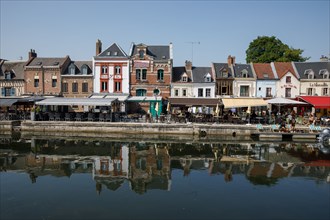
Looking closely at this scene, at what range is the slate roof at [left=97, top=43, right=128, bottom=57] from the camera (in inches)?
1364

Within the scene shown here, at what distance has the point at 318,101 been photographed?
2978 centimetres

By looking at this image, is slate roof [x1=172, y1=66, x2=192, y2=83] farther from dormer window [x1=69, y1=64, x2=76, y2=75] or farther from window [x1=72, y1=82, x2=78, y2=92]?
dormer window [x1=69, y1=64, x2=76, y2=75]

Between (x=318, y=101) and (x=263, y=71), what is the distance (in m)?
7.75

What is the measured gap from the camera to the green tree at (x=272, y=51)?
42.2m

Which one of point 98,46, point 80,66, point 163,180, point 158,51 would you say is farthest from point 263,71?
point 163,180

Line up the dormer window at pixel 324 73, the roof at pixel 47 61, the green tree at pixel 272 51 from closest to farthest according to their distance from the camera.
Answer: the dormer window at pixel 324 73
the roof at pixel 47 61
the green tree at pixel 272 51

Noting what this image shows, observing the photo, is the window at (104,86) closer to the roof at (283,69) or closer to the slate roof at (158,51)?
the slate roof at (158,51)

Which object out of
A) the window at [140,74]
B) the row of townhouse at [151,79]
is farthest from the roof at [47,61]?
the window at [140,74]

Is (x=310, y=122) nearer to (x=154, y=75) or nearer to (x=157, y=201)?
(x=154, y=75)

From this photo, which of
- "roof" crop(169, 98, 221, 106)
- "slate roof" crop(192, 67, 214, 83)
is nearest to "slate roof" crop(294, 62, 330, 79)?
"slate roof" crop(192, 67, 214, 83)

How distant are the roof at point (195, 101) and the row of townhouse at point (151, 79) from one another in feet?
5.21

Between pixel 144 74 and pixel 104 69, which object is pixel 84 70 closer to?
pixel 104 69

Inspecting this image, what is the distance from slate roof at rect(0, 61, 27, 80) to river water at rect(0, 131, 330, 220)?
15441 mm

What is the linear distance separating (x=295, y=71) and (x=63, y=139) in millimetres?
27742
